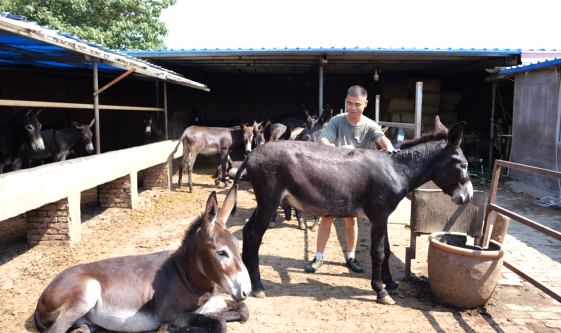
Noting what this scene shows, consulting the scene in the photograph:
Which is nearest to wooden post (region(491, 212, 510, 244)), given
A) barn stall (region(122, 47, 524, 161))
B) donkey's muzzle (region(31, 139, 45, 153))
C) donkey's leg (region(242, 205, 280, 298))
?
donkey's leg (region(242, 205, 280, 298))

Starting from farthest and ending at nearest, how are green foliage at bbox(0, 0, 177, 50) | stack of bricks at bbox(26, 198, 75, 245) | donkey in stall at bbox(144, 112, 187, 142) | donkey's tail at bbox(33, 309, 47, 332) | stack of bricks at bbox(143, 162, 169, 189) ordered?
1. green foliage at bbox(0, 0, 177, 50)
2. donkey in stall at bbox(144, 112, 187, 142)
3. stack of bricks at bbox(143, 162, 169, 189)
4. stack of bricks at bbox(26, 198, 75, 245)
5. donkey's tail at bbox(33, 309, 47, 332)

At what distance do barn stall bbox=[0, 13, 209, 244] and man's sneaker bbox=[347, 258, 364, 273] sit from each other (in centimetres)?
387

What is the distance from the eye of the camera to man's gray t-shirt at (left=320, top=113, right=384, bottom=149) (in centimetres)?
492

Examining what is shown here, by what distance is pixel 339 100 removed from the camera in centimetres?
1864

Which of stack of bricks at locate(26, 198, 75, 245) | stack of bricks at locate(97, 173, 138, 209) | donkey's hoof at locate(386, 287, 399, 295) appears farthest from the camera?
stack of bricks at locate(97, 173, 138, 209)

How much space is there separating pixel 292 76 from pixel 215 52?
744 cm

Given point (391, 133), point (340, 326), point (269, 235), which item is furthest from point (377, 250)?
point (391, 133)

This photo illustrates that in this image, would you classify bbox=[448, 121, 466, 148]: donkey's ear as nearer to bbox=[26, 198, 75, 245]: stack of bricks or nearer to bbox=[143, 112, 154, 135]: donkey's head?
bbox=[26, 198, 75, 245]: stack of bricks

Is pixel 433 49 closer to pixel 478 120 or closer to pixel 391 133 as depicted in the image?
pixel 391 133

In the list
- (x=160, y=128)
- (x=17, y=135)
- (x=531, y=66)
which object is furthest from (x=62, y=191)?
(x=160, y=128)

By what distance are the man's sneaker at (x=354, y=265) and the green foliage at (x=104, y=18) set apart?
66.2 feet

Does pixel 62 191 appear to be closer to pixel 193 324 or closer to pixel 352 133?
pixel 193 324

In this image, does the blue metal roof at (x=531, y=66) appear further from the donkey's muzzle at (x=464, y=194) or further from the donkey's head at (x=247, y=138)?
the donkey's head at (x=247, y=138)

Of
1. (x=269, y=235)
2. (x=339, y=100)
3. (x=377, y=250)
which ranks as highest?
(x=339, y=100)
